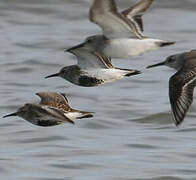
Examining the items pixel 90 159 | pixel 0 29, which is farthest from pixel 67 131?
pixel 0 29

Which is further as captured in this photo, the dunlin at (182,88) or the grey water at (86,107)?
the grey water at (86,107)

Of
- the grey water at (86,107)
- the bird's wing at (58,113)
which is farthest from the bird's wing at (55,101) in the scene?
the grey water at (86,107)

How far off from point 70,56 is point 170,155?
666cm

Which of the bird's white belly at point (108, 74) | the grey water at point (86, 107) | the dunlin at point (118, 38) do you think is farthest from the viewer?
the grey water at point (86, 107)

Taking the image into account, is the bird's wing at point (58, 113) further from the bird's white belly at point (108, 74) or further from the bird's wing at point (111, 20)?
the bird's wing at point (111, 20)

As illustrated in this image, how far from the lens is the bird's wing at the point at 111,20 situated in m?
10.5

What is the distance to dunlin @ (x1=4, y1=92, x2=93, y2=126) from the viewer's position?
34.1ft

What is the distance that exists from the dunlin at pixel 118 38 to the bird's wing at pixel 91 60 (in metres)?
0.20

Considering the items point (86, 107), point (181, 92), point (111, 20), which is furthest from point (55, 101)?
point (86, 107)

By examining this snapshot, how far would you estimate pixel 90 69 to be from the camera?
38.4ft

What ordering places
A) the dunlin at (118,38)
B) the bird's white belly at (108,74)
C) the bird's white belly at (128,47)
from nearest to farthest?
the dunlin at (118,38)
the bird's white belly at (128,47)
the bird's white belly at (108,74)

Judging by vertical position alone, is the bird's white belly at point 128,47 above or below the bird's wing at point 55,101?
above

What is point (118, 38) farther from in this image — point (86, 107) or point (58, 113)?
point (86, 107)

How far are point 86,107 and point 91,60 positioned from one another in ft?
17.8
